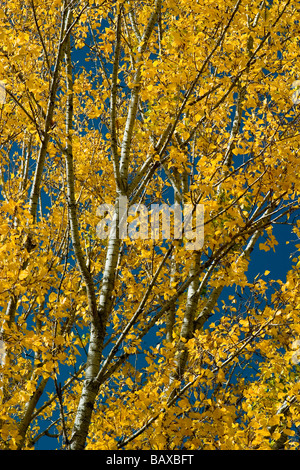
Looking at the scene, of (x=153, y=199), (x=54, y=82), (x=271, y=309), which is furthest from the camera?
(x=153, y=199)

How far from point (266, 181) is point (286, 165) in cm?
21

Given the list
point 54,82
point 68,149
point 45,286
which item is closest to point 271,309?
point 45,286

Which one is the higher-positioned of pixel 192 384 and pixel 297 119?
pixel 297 119

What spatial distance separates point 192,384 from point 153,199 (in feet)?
10.6

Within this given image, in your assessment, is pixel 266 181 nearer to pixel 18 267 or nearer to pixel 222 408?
pixel 222 408

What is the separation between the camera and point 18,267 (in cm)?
418

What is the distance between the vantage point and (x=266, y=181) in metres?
4.32

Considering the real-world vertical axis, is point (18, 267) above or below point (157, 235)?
below

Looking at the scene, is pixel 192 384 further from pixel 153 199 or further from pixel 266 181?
pixel 153 199

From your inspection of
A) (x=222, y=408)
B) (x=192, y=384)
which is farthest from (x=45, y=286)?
(x=222, y=408)
